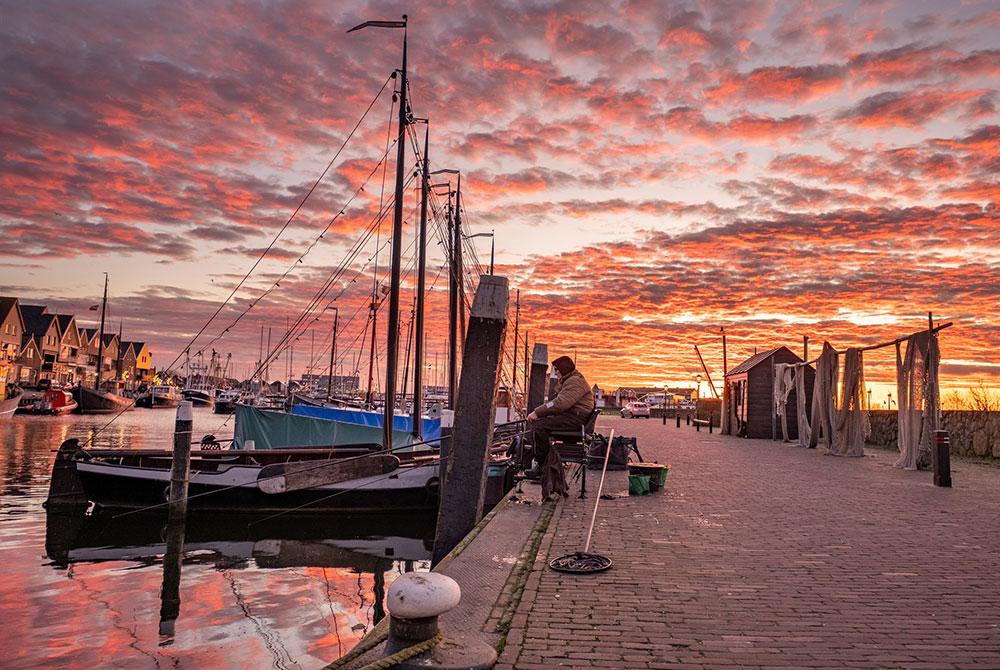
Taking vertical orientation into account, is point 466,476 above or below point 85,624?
above

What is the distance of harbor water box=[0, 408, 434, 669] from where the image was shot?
306 inches

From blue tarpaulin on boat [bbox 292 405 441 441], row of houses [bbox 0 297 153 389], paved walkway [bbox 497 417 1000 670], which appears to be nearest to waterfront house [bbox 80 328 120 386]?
row of houses [bbox 0 297 153 389]

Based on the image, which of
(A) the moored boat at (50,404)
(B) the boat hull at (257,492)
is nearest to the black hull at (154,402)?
(A) the moored boat at (50,404)

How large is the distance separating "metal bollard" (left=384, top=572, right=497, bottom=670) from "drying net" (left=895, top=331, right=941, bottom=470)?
16941 millimetres

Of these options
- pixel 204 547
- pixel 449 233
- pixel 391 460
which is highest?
pixel 449 233

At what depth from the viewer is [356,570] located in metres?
12.0

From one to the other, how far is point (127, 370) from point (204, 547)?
127 m

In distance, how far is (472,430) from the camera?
30.7ft

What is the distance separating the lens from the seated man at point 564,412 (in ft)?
34.2

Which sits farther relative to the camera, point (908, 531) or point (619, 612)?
point (908, 531)

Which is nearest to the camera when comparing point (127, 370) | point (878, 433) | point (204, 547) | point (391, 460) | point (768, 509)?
point (768, 509)

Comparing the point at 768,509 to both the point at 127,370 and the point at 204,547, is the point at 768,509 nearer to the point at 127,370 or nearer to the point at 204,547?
the point at 204,547

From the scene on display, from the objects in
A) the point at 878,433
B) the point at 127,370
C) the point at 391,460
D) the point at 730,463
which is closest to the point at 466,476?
the point at 391,460

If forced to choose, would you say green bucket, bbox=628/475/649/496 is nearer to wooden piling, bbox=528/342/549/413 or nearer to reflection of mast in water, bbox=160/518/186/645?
reflection of mast in water, bbox=160/518/186/645
